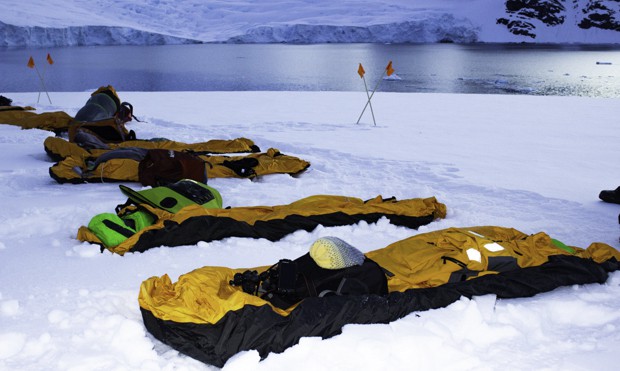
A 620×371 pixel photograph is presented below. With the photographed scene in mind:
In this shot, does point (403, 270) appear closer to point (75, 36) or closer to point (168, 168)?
point (168, 168)

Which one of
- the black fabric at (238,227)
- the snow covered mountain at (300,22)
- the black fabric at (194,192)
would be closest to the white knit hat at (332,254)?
the black fabric at (238,227)

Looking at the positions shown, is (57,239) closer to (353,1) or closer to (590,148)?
(590,148)

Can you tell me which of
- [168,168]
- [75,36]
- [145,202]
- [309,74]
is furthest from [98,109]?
[75,36]

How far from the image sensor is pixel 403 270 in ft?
9.89

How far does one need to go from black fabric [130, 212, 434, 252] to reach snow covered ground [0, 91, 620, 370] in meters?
0.06

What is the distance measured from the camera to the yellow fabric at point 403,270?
242cm

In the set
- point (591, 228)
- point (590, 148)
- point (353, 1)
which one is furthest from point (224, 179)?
point (353, 1)

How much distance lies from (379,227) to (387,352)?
1.69 metres

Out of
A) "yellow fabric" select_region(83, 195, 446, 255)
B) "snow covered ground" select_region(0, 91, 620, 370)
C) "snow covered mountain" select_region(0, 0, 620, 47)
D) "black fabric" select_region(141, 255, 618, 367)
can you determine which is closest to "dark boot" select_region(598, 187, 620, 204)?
"snow covered ground" select_region(0, 91, 620, 370)

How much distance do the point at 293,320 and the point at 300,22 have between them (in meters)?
68.4

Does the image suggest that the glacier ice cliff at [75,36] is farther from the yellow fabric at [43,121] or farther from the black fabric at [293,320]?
the black fabric at [293,320]

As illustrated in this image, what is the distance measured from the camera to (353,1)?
8144 cm

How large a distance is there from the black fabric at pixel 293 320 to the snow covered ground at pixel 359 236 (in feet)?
0.15

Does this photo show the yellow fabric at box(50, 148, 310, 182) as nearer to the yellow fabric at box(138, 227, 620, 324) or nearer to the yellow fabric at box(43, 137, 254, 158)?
the yellow fabric at box(43, 137, 254, 158)
